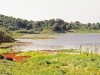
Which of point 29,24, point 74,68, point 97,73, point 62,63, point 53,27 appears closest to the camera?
point 97,73

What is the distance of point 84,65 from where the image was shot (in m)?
27.0

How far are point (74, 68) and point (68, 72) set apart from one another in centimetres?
191

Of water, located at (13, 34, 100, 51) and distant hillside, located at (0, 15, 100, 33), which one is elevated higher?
distant hillside, located at (0, 15, 100, 33)

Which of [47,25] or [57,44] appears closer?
[57,44]

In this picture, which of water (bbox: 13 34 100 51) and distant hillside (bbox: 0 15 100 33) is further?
distant hillside (bbox: 0 15 100 33)

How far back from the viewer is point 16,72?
76.9 feet

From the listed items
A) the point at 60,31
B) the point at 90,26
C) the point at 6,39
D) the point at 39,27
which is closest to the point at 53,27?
the point at 60,31

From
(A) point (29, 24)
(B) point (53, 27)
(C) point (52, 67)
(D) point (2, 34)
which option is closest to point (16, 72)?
(C) point (52, 67)

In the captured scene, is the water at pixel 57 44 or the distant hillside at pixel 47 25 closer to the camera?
the water at pixel 57 44

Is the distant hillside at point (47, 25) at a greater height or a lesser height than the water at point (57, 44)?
greater

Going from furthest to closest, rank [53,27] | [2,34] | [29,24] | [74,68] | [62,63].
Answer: [29,24] < [53,27] < [2,34] < [62,63] < [74,68]

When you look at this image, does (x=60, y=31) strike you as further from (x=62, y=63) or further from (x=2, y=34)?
(x=62, y=63)

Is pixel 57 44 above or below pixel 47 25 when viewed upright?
below

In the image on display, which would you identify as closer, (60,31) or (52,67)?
(52,67)
